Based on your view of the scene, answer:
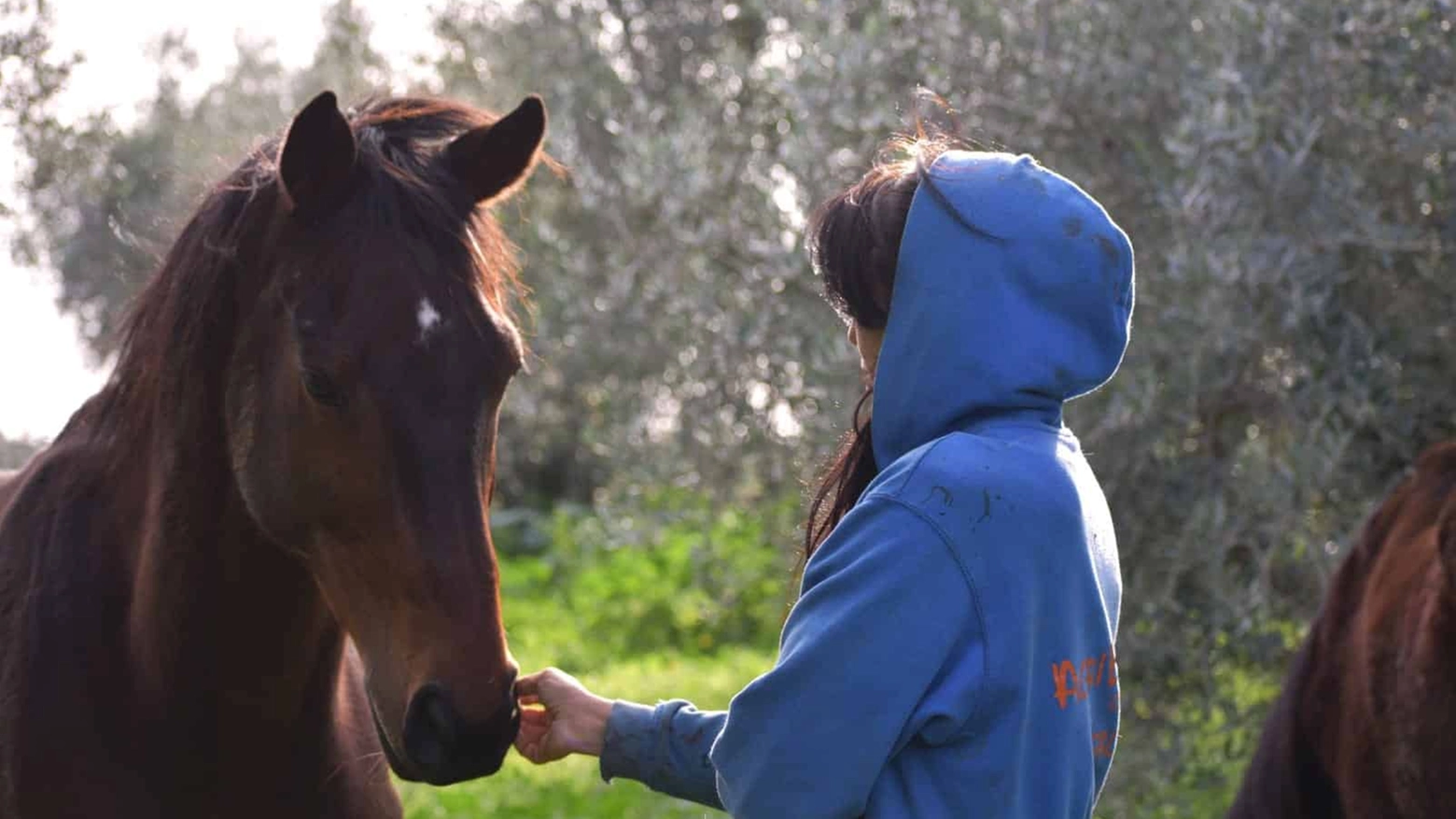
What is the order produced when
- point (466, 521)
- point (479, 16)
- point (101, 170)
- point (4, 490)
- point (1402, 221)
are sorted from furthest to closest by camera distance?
point (479, 16), point (101, 170), point (1402, 221), point (4, 490), point (466, 521)

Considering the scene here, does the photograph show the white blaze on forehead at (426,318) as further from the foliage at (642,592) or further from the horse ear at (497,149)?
the foliage at (642,592)

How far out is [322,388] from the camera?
2.30 meters

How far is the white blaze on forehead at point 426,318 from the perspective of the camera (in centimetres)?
229

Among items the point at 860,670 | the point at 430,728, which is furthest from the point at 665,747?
the point at 860,670

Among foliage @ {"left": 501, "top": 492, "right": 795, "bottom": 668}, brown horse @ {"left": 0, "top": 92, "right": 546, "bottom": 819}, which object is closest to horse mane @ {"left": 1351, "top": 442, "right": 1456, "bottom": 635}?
brown horse @ {"left": 0, "top": 92, "right": 546, "bottom": 819}

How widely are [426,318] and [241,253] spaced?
16.5 inches

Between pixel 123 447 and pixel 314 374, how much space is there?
1.98 feet

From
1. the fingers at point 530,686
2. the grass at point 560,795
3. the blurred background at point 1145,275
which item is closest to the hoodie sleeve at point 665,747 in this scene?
the fingers at point 530,686

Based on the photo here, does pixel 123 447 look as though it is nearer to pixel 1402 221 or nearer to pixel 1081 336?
pixel 1081 336

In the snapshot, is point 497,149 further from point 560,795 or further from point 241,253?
point 560,795

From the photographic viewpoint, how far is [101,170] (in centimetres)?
597

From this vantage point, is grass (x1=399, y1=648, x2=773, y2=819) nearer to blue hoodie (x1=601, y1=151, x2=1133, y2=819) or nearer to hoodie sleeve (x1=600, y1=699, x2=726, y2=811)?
hoodie sleeve (x1=600, y1=699, x2=726, y2=811)

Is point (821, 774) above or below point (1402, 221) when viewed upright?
above

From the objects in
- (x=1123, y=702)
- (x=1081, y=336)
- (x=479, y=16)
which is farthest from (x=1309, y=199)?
(x=479, y=16)
